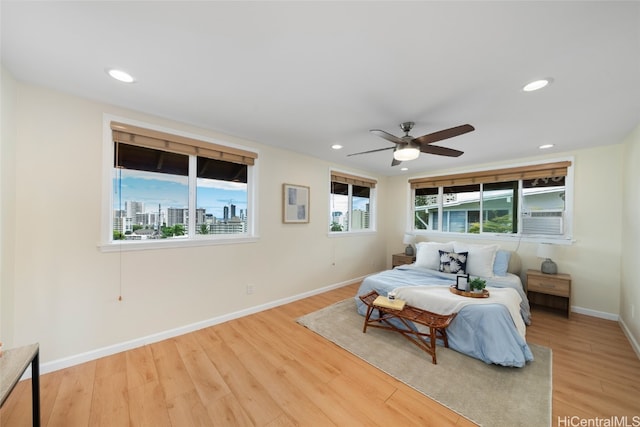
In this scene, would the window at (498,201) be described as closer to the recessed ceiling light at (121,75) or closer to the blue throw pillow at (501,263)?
the blue throw pillow at (501,263)

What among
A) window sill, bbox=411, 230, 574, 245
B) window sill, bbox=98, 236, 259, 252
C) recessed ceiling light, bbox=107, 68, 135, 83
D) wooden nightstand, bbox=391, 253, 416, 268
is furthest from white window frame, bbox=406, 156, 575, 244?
recessed ceiling light, bbox=107, 68, 135, 83

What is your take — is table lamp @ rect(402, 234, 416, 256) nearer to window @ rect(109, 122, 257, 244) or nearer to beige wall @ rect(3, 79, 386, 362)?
window @ rect(109, 122, 257, 244)

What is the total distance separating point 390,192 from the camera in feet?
18.9

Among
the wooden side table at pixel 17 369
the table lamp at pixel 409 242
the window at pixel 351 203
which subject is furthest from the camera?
the table lamp at pixel 409 242

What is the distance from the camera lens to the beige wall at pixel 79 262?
1.94 m

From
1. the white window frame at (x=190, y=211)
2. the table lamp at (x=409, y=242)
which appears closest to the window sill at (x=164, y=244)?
the white window frame at (x=190, y=211)

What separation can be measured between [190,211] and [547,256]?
16.4 feet

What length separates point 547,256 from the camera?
3445 mm

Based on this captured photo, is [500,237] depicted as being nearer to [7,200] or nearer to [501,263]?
[501,263]

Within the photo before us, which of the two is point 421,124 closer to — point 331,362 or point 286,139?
point 286,139

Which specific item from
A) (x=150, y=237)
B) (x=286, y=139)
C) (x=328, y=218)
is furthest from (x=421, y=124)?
(x=150, y=237)

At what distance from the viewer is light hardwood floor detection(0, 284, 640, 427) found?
1609 mm

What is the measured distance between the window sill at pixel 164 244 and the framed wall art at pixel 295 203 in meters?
0.71

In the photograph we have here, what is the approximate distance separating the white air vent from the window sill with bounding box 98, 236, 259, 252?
444 cm
